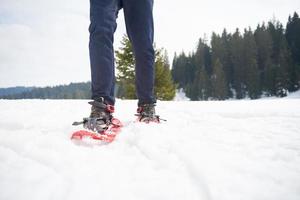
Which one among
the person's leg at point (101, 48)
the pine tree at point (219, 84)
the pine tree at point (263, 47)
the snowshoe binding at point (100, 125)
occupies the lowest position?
the snowshoe binding at point (100, 125)

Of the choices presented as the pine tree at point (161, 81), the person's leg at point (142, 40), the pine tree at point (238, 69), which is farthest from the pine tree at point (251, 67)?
the person's leg at point (142, 40)

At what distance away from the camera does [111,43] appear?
2.01m

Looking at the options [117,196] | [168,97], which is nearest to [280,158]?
[117,196]

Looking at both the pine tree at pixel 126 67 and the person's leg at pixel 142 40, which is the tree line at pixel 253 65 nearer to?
the pine tree at pixel 126 67

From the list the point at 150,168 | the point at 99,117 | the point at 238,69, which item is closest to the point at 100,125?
the point at 99,117

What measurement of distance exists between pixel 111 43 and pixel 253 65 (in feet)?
182

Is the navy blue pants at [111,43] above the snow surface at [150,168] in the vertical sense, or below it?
above

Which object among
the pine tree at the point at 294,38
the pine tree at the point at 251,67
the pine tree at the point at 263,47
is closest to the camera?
the pine tree at the point at 251,67

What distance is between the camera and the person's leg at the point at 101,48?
1933mm

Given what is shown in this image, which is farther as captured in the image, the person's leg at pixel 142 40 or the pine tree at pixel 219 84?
the pine tree at pixel 219 84

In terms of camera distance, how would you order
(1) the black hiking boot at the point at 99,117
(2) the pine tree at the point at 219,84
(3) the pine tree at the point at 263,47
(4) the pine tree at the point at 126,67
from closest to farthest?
(1) the black hiking boot at the point at 99,117
(4) the pine tree at the point at 126,67
(2) the pine tree at the point at 219,84
(3) the pine tree at the point at 263,47

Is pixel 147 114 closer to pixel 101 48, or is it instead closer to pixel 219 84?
pixel 101 48

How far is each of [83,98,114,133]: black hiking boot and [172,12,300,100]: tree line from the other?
51647 millimetres

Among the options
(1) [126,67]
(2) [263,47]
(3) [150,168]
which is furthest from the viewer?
(2) [263,47]
